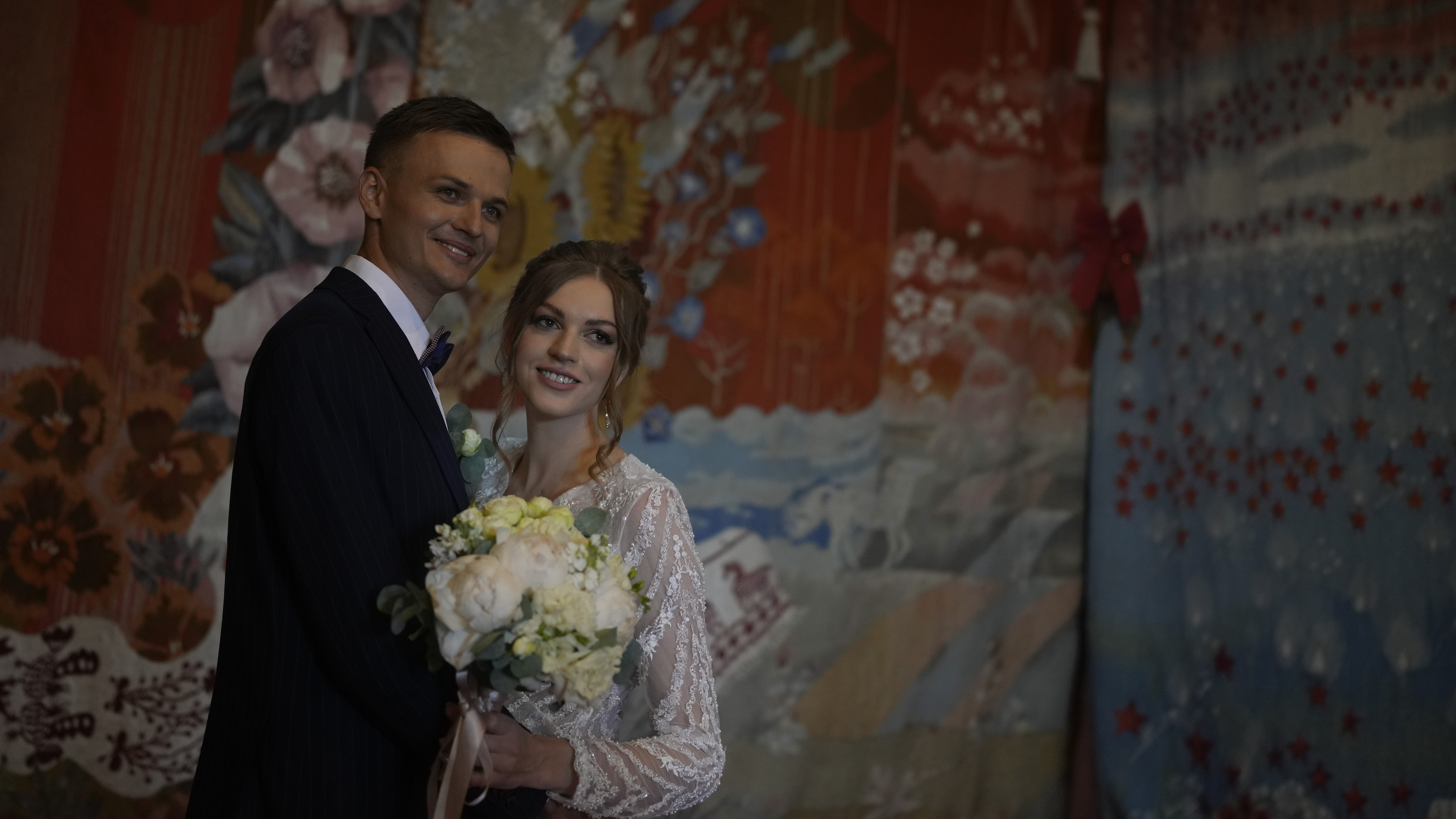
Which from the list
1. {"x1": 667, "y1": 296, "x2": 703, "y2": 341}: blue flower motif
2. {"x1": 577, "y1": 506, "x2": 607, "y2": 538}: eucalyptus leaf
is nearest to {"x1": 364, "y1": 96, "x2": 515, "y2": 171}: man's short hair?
A: {"x1": 577, "y1": 506, "x2": 607, "y2": 538}: eucalyptus leaf

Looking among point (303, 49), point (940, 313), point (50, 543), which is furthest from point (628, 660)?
point (940, 313)

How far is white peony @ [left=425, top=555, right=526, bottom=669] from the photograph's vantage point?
53.4 inches

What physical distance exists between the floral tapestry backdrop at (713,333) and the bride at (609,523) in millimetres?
1465

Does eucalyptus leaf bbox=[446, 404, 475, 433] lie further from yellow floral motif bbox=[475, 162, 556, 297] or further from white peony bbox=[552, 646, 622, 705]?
yellow floral motif bbox=[475, 162, 556, 297]

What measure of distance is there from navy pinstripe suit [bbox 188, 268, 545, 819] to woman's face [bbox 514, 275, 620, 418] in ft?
1.30

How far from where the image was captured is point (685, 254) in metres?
3.84

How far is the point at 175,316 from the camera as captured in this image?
3359mm

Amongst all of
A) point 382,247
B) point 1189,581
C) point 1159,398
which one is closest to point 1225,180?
point 1159,398

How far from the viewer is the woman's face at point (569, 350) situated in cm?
209

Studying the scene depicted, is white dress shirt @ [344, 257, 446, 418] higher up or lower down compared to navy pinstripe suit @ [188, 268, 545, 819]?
higher up

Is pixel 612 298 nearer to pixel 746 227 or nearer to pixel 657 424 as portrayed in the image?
pixel 657 424

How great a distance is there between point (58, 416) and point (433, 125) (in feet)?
6.32

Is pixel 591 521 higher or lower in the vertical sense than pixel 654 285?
lower

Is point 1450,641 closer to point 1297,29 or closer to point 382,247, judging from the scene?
point 1297,29
